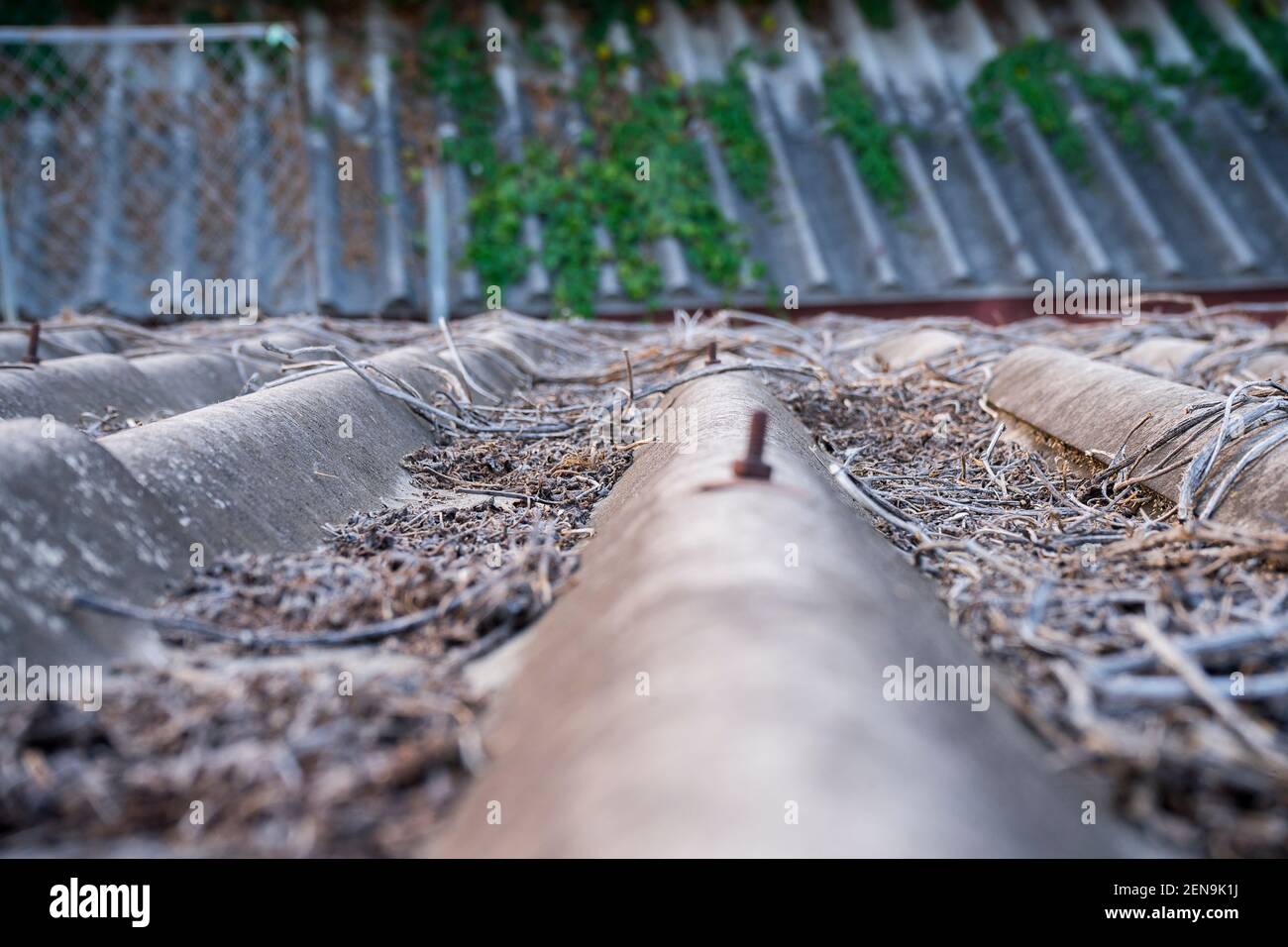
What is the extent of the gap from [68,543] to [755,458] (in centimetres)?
104

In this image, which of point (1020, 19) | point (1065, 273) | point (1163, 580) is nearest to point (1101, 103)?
point (1020, 19)

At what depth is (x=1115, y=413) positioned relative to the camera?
2.57m

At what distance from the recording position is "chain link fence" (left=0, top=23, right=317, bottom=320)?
21.3 feet

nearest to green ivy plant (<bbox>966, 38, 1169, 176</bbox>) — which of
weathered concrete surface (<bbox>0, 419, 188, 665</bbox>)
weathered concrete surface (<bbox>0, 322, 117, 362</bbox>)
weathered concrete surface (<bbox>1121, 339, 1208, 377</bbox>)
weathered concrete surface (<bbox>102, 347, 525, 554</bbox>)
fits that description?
weathered concrete surface (<bbox>1121, 339, 1208, 377</bbox>)

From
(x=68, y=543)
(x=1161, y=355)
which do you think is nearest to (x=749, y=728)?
(x=68, y=543)

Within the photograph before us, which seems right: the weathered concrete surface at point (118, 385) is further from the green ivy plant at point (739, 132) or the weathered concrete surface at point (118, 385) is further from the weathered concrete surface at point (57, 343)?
the green ivy plant at point (739, 132)

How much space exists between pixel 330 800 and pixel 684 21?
801cm

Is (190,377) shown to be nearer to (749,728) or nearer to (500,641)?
(500,641)

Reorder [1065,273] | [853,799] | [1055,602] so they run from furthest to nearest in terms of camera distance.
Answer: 1. [1065,273]
2. [1055,602]
3. [853,799]

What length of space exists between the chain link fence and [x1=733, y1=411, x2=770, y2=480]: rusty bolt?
17.5ft

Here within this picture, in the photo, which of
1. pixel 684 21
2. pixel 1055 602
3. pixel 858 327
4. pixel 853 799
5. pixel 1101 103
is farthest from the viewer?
pixel 684 21

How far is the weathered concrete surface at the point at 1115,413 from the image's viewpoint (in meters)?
1.95
